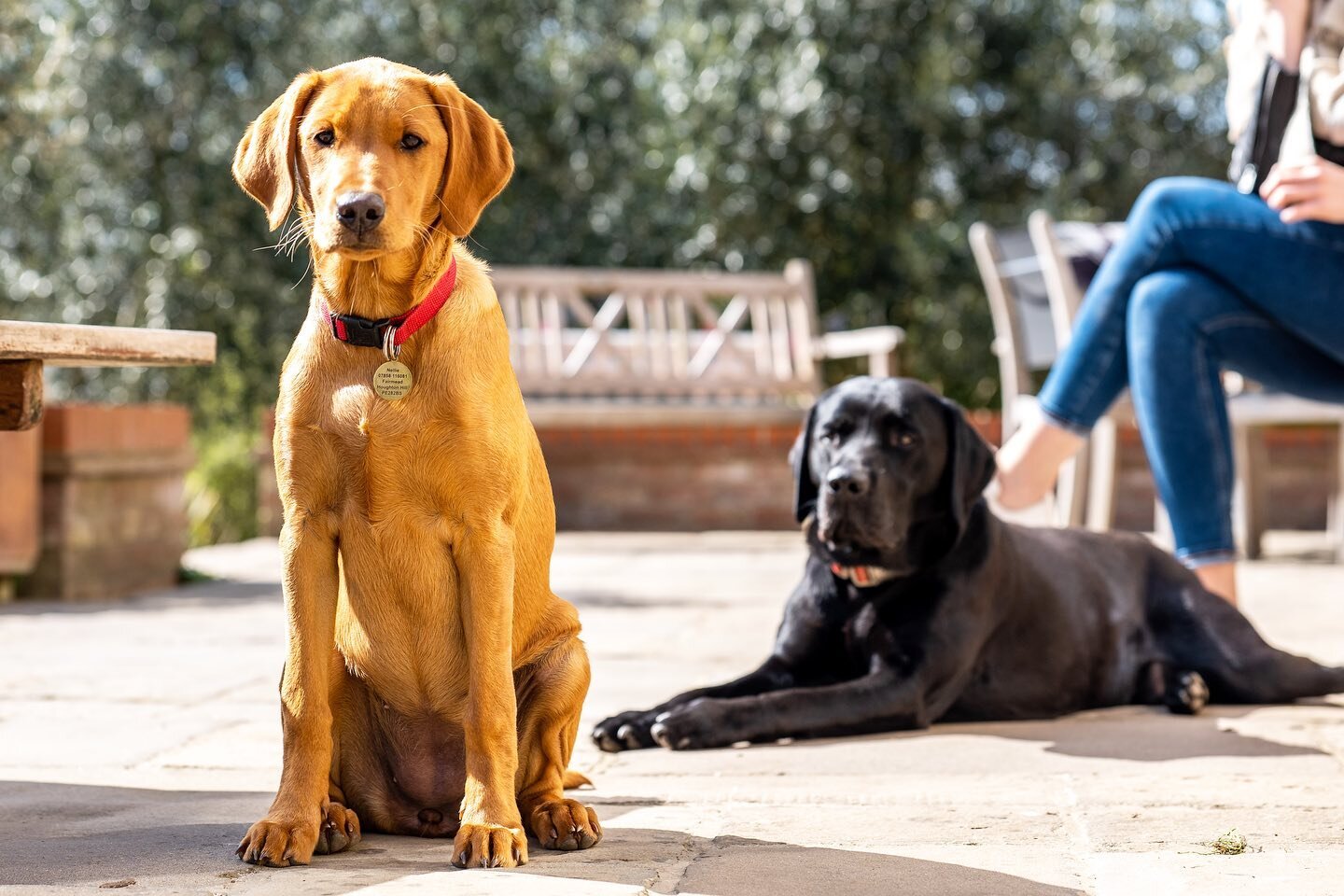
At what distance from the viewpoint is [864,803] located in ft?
8.97

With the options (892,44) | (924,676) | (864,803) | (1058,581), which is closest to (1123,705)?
(1058,581)

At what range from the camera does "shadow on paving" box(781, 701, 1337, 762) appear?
3.22 m

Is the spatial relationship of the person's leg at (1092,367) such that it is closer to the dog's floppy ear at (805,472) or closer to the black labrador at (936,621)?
the black labrador at (936,621)

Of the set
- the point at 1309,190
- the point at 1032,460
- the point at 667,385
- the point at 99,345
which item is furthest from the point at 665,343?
the point at 99,345

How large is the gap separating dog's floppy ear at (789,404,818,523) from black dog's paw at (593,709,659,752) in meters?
0.74

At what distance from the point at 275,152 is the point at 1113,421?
535 cm

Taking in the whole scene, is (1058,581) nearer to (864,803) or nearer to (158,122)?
(864,803)

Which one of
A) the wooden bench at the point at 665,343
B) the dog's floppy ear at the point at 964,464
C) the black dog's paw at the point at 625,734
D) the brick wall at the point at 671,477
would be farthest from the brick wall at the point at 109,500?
the dog's floppy ear at the point at 964,464

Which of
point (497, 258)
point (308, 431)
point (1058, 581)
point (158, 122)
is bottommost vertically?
point (1058, 581)

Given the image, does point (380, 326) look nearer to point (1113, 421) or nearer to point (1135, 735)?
point (1135, 735)

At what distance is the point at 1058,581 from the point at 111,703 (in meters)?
2.42

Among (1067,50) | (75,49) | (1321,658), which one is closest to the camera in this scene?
(1321,658)

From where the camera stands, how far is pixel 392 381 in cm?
227

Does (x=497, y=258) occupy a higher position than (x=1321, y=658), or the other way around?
(x=497, y=258)
